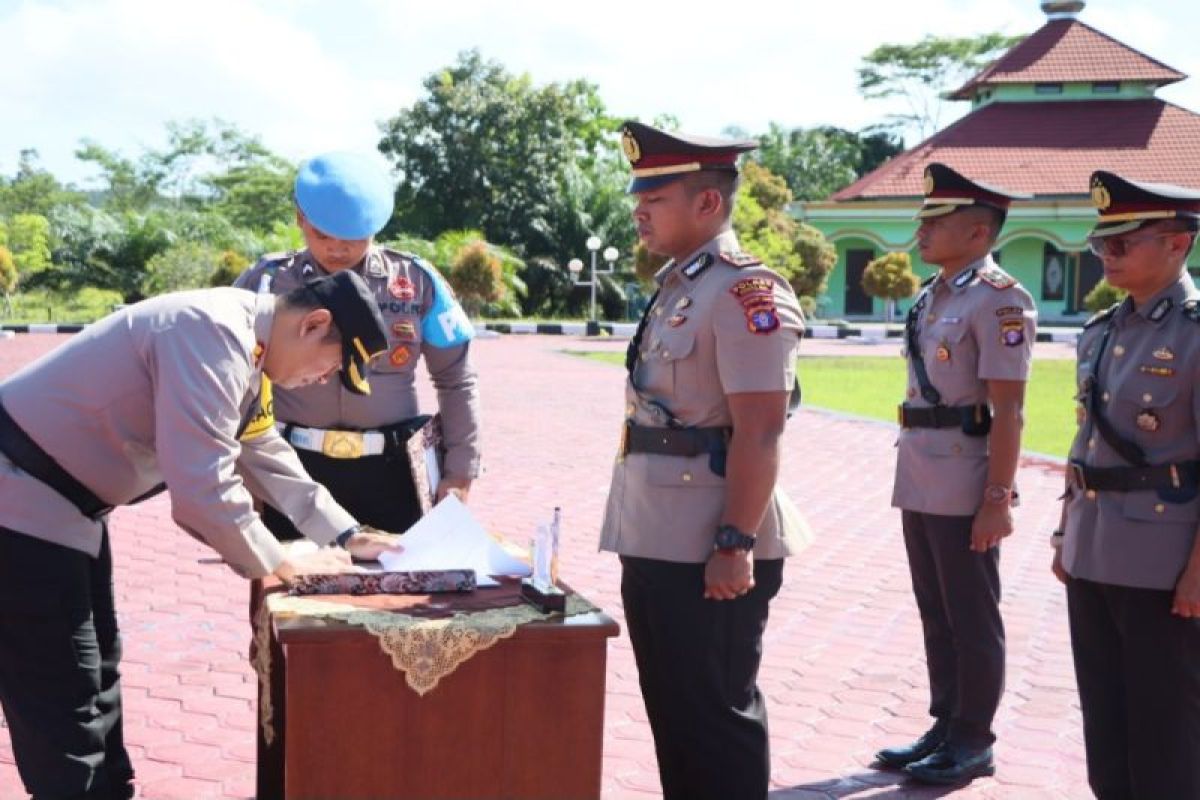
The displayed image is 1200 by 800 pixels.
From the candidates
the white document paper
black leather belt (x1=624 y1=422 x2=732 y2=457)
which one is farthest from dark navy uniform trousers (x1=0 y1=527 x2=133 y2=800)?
black leather belt (x1=624 y1=422 x2=732 y2=457)

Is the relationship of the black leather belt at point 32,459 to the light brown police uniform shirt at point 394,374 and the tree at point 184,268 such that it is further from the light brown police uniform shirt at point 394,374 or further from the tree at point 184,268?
the tree at point 184,268

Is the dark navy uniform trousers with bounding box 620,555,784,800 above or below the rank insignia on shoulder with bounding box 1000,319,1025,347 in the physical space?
below

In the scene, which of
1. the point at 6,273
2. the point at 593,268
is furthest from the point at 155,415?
the point at 593,268

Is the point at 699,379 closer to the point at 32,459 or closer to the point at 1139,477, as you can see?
the point at 1139,477

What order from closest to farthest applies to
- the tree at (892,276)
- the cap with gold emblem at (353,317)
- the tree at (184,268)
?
the cap with gold emblem at (353,317), the tree at (184,268), the tree at (892,276)

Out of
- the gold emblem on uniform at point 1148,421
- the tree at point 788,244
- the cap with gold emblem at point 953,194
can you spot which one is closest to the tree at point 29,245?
the tree at point 788,244

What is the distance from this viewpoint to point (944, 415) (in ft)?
12.8

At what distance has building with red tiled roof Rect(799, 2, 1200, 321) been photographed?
111 ft

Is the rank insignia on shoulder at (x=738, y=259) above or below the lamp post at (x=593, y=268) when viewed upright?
below

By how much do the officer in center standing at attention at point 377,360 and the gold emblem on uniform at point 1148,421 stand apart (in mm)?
1862

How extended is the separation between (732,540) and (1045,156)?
1344 inches

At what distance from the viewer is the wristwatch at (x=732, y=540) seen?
2.83 meters

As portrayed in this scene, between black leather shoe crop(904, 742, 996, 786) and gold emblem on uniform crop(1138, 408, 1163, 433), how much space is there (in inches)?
49.3

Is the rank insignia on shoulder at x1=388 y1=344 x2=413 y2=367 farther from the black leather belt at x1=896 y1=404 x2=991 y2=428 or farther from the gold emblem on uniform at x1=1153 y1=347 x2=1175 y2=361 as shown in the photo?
the gold emblem on uniform at x1=1153 y1=347 x2=1175 y2=361
